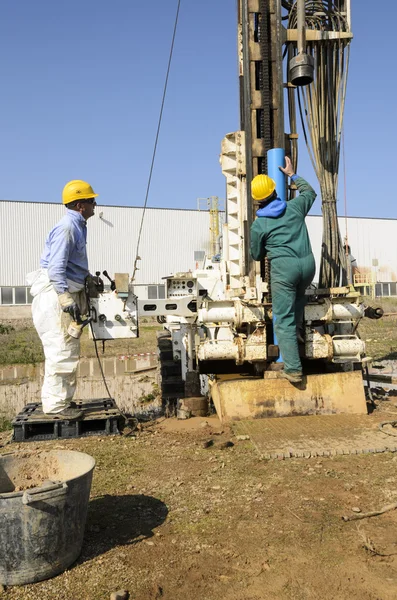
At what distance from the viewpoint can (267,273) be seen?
626 centimetres

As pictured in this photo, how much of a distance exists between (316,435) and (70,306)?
2.58m

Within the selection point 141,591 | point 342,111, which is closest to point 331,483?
point 141,591

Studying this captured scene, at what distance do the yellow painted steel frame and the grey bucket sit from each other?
8.86 feet

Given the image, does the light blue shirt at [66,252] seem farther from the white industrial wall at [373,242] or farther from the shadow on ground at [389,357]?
the white industrial wall at [373,242]

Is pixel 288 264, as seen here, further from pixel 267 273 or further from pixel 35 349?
pixel 35 349

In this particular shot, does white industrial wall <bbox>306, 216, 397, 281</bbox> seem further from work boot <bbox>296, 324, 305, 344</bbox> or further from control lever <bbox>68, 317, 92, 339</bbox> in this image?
control lever <bbox>68, 317, 92, 339</bbox>

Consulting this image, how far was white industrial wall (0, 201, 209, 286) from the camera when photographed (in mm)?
34719

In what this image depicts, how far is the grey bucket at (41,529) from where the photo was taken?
2.49m

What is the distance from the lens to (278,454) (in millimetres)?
4246

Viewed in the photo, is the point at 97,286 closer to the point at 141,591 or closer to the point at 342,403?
the point at 342,403

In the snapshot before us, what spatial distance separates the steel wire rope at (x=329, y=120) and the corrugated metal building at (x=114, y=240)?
27692 millimetres

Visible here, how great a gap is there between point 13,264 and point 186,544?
111 feet

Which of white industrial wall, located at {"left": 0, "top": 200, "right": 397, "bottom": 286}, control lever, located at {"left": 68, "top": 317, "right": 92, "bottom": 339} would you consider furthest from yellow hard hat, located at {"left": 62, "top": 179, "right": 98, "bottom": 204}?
white industrial wall, located at {"left": 0, "top": 200, "right": 397, "bottom": 286}

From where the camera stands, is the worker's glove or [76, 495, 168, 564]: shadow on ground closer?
[76, 495, 168, 564]: shadow on ground
